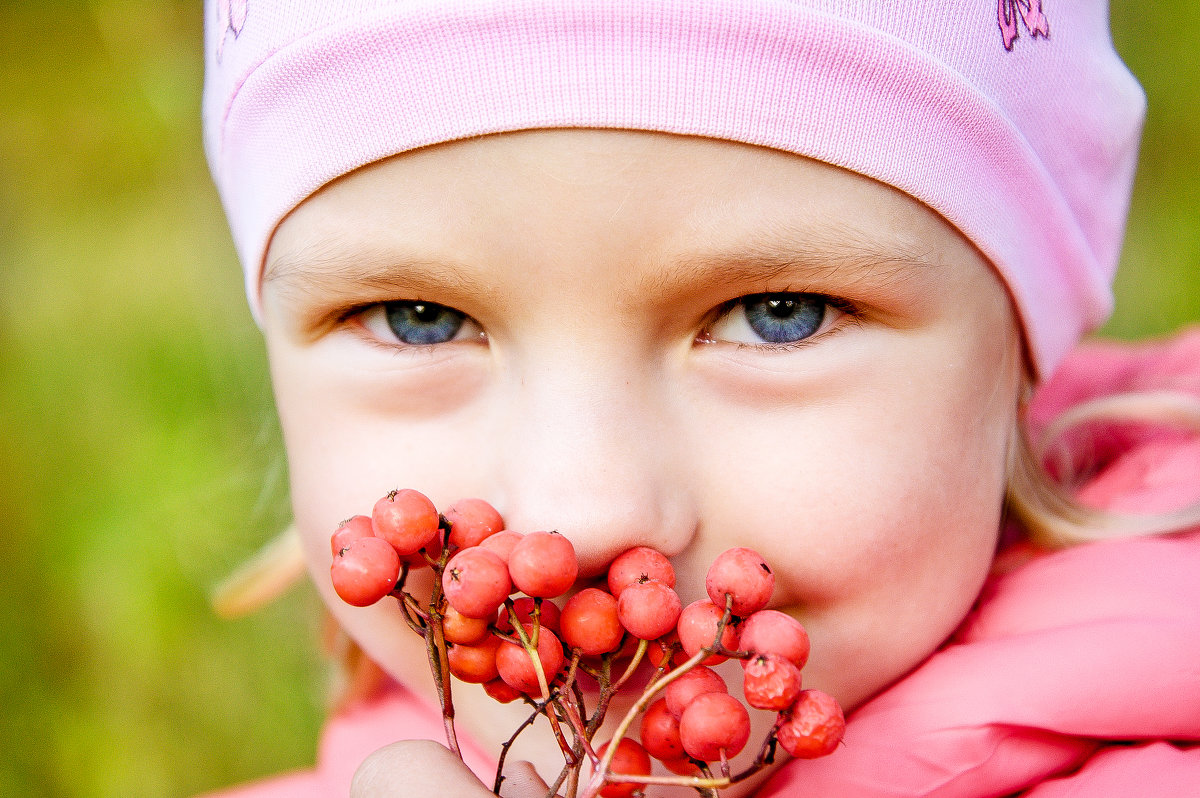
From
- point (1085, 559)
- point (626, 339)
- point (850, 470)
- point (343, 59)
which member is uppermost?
point (343, 59)

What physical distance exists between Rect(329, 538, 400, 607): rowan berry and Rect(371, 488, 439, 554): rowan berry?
0.01 metres

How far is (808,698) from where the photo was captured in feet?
2.35

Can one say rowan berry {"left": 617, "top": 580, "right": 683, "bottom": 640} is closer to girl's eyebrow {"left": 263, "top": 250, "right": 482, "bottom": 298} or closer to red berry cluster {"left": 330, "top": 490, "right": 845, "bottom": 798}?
red berry cluster {"left": 330, "top": 490, "right": 845, "bottom": 798}

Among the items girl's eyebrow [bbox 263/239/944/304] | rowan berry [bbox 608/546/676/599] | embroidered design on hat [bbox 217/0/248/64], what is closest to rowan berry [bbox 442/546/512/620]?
rowan berry [bbox 608/546/676/599]

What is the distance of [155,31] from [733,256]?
201cm

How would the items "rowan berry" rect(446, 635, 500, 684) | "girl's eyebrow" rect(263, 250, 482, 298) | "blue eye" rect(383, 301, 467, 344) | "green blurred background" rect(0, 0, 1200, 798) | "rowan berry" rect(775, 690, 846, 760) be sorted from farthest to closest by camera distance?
"green blurred background" rect(0, 0, 1200, 798)
"blue eye" rect(383, 301, 467, 344)
"girl's eyebrow" rect(263, 250, 482, 298)
"rowan berry" rect(446, 635, 500, 684)
"rowan berry" rect(775, 690, 846, 760)

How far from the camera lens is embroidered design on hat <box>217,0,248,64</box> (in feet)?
3.56

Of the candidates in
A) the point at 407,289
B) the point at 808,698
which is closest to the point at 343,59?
the point at 407,289

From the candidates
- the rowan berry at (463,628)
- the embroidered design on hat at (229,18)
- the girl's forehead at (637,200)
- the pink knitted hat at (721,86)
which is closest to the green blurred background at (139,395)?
the embroidered design on hat at (229,18)

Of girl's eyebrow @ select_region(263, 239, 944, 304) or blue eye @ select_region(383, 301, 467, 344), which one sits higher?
girl's eyebrow @ select_region(263, 239, 944, 304)

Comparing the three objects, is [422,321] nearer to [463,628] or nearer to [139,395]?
[463,628]

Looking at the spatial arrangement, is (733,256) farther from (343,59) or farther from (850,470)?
(343,59)

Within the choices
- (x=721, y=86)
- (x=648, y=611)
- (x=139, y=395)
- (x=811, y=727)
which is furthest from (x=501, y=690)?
(x=139, y=395)

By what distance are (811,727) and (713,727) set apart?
0.06 meters
